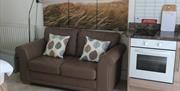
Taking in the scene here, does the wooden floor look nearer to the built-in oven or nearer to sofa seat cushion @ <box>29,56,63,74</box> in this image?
the built-in oven

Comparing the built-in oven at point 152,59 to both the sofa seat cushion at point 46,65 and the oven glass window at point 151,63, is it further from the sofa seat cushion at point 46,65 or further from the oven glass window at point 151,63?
the sofa seat cushion at point 46,65

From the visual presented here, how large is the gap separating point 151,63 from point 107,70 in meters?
→ 0.57

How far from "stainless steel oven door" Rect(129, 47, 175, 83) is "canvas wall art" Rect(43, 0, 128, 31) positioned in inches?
28.7

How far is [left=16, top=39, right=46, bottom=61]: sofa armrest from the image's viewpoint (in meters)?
3.51

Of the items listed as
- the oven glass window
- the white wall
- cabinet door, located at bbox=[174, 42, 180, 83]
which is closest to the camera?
cabinet door, located at bbox=[174, 42, 180, 83]

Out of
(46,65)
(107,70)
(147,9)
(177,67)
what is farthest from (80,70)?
(147,9)

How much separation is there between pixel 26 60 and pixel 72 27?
984 mm

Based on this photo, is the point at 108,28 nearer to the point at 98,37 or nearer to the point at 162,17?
the point at 98,37

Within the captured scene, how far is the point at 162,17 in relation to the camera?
336 cm

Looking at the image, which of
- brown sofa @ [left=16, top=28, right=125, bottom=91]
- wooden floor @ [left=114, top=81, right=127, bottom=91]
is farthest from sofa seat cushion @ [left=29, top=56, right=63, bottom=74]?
wooden floor @ [left=114, top=81, right=127, bottom=91]

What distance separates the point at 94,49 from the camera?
3.46 metres

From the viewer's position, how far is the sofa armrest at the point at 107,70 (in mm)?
3020

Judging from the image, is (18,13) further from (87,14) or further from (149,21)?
(149,21)

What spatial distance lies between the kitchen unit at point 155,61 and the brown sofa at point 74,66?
281 mm
